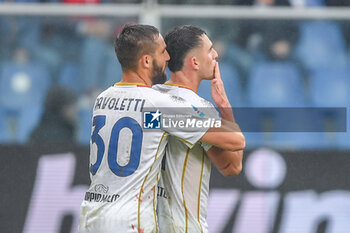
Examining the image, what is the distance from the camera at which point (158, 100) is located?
4.25 metres

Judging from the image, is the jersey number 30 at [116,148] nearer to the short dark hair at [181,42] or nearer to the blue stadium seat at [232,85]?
the short dark hair at [181,42]

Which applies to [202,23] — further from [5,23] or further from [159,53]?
[159,53]

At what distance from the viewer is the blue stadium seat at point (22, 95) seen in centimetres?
758

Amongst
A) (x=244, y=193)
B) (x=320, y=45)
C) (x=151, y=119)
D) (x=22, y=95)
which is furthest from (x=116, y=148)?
(x=320, y=45)

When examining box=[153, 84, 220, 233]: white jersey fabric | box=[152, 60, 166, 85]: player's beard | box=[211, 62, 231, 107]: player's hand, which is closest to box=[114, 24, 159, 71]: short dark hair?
box=[152, 60, 166, 85]: player's beard

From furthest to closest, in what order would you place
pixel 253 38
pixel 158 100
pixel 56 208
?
pixel 253 38
pixel 56 208
pixel 158 100

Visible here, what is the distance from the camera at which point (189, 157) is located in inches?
173

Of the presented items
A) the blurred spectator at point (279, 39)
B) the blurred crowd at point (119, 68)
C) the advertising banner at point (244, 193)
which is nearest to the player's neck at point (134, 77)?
the advertising banner at point (244, 193)

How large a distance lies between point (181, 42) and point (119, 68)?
11.1ft

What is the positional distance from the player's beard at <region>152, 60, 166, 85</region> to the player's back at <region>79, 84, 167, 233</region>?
0.15 metres


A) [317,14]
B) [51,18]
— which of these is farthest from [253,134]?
[51,18]

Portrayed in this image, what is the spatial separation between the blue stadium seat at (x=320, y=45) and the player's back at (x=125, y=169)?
392cm

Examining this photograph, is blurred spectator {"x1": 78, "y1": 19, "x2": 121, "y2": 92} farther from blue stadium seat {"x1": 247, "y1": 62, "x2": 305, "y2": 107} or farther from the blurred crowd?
blue stadium seat {"x1": 247, "y1": 62, "x2": 305, "y2": 107}

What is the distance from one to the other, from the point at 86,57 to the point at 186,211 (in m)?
3.94
